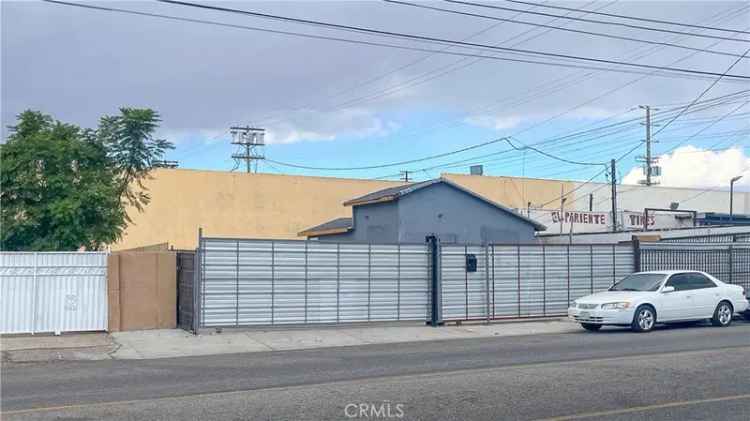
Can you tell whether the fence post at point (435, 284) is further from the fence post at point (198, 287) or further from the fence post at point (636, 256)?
the fence post at point (636, 256)

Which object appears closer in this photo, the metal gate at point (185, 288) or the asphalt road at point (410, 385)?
the asphalt road at point (410, 385)

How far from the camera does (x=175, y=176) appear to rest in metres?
43.2

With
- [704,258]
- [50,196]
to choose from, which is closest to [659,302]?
[704,258]

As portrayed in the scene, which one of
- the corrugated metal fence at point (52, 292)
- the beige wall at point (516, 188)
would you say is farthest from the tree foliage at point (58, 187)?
the beige wall at point (516, 188)

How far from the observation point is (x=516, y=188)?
180 ft

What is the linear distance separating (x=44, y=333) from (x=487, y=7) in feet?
41.8

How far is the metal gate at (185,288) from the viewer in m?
20.7

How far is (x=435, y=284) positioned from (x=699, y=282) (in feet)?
21.8

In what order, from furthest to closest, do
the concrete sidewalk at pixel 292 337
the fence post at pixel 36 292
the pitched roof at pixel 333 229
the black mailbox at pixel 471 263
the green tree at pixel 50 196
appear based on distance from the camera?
the pitched roof at pixel 333 229 → the black mailbox at pixel 471 263 → the green tree at pixel 50 196 → the fence post at pixel 36 292 → the concrete sidewalk at pixel 292 337

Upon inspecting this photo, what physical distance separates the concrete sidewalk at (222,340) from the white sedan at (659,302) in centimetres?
144

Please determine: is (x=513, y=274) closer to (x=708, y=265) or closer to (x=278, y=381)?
(x=708, y=265)

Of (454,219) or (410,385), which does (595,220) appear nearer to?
(454,219)

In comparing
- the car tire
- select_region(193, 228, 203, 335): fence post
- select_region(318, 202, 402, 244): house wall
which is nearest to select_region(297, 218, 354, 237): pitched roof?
select_region(318, 202, 402, 244): house wall

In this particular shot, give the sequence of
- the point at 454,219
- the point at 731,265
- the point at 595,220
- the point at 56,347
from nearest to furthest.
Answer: the point at 56,347
the point at 731,265
the point at 454,219
the point at 595,220
